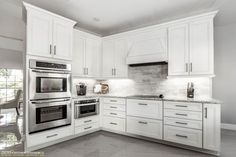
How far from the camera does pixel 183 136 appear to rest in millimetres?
2891

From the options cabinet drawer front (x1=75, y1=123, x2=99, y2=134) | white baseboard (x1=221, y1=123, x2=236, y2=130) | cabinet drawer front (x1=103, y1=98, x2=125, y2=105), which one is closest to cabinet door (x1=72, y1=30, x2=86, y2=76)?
cabinet drawer front (x1=103, y1=98, x2=125, y2=105)

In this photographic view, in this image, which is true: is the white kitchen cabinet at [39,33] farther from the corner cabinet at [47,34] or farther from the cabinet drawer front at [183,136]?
the cabinet drawer front at [183,136]

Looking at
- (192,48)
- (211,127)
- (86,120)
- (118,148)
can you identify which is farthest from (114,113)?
(192,48)

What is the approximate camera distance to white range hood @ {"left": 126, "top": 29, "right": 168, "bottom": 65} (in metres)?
3.51

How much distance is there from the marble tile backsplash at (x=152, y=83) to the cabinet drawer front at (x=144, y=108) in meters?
0.71

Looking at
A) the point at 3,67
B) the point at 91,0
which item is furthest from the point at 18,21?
the point at 91,0

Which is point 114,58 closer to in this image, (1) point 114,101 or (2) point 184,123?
(1) point 114,101

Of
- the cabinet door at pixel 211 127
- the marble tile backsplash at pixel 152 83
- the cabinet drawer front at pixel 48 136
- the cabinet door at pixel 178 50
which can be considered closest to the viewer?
the cabinet door at pixel 211 127

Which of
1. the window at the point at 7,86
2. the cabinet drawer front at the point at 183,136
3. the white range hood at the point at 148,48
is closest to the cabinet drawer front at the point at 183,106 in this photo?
the cabinet drawer front at the point at 183,136

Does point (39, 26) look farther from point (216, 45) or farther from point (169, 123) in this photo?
point (216, 45)

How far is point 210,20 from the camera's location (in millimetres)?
2986

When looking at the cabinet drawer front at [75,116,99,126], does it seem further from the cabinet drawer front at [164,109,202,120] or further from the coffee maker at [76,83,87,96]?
the cabinet drawer front at [164,109,202,120]

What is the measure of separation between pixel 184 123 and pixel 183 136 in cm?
25

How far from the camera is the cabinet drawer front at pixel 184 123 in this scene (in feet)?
9.05
